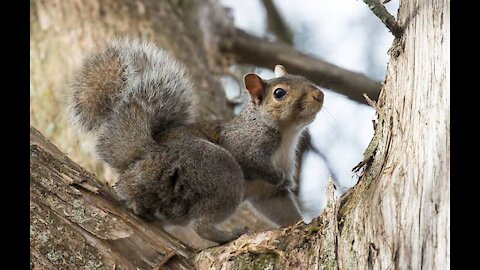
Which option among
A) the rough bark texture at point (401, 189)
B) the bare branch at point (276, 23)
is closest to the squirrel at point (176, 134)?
the rough bark texture at point (401, 189)

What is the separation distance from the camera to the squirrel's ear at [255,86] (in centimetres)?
270

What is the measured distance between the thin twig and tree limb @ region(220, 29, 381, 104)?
4.43 feet

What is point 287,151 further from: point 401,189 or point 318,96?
point 401,189

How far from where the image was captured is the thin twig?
171 cm

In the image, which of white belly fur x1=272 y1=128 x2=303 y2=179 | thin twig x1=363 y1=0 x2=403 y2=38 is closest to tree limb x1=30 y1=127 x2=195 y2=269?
white belly fur x1=272 y1=128 x2=303 y2=179

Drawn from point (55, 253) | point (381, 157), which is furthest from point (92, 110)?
point (381, 157)

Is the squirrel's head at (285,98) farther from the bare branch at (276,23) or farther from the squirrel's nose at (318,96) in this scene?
the bare branch at (276,23)

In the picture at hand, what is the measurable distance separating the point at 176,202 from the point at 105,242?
0.33 m

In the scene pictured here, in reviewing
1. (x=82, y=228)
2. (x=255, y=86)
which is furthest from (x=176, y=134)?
(x=82, y=228)

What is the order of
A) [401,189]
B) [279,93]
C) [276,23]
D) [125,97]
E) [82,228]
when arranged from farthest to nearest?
[276,23], [279,93], [125,97], [82,228], [401,189]

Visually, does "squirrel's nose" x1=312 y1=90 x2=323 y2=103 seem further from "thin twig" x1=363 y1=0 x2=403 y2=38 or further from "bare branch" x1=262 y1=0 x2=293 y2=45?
"bare branch" x1=262 y1=0 x2=293 y2=45

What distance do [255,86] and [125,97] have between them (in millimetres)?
583

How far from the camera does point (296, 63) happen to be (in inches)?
140

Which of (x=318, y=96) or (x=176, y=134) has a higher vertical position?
(x=318, y=96)
